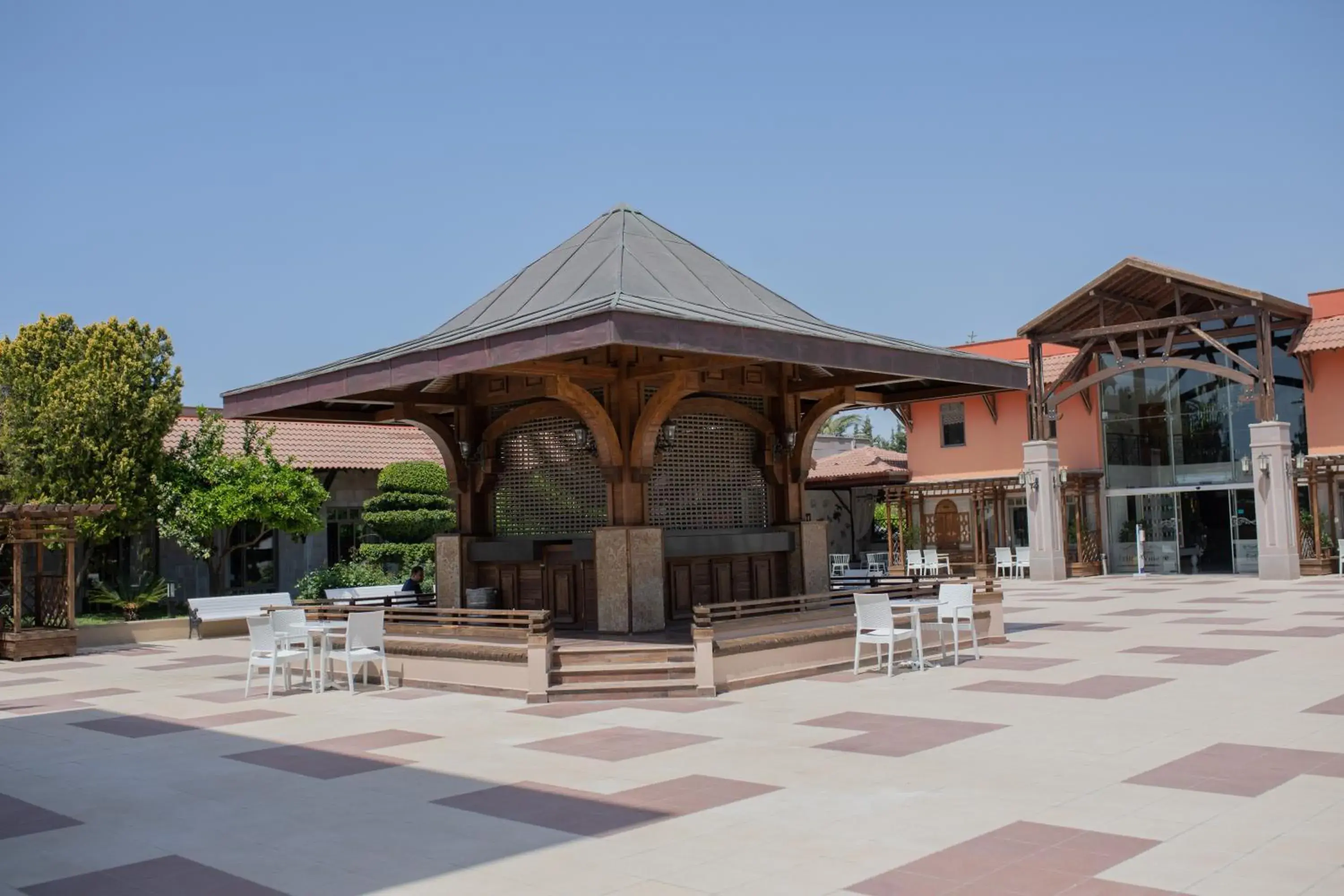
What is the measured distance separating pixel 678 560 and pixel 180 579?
15.2 metres

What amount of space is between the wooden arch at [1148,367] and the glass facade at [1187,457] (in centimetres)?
64

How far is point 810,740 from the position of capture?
877 cm

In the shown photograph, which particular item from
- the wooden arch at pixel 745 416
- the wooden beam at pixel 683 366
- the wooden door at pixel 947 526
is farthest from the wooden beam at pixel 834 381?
the wooden door at pixel 947 526

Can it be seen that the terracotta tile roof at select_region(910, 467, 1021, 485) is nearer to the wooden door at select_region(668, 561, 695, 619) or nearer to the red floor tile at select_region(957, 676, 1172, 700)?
the wooden door at select_region(668, 561, 695, 619)

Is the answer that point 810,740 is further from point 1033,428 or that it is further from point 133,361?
point 1033,428

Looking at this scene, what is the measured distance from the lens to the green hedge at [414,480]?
969 inches

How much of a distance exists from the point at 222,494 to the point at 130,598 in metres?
2.64

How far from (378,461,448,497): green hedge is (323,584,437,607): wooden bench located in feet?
9.39

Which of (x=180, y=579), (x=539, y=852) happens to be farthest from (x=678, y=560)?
(x=180, y=579)

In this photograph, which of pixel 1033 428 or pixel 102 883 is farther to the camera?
pixel 1033 428

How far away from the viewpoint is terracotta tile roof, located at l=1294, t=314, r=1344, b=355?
2673 centimetres

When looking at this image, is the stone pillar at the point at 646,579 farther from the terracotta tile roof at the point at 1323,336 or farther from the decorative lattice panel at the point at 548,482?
the terracotta tile roof at the point at 1323,336

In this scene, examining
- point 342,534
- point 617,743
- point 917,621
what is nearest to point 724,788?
point 617,743

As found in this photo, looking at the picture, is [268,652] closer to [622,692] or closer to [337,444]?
[622,692]
